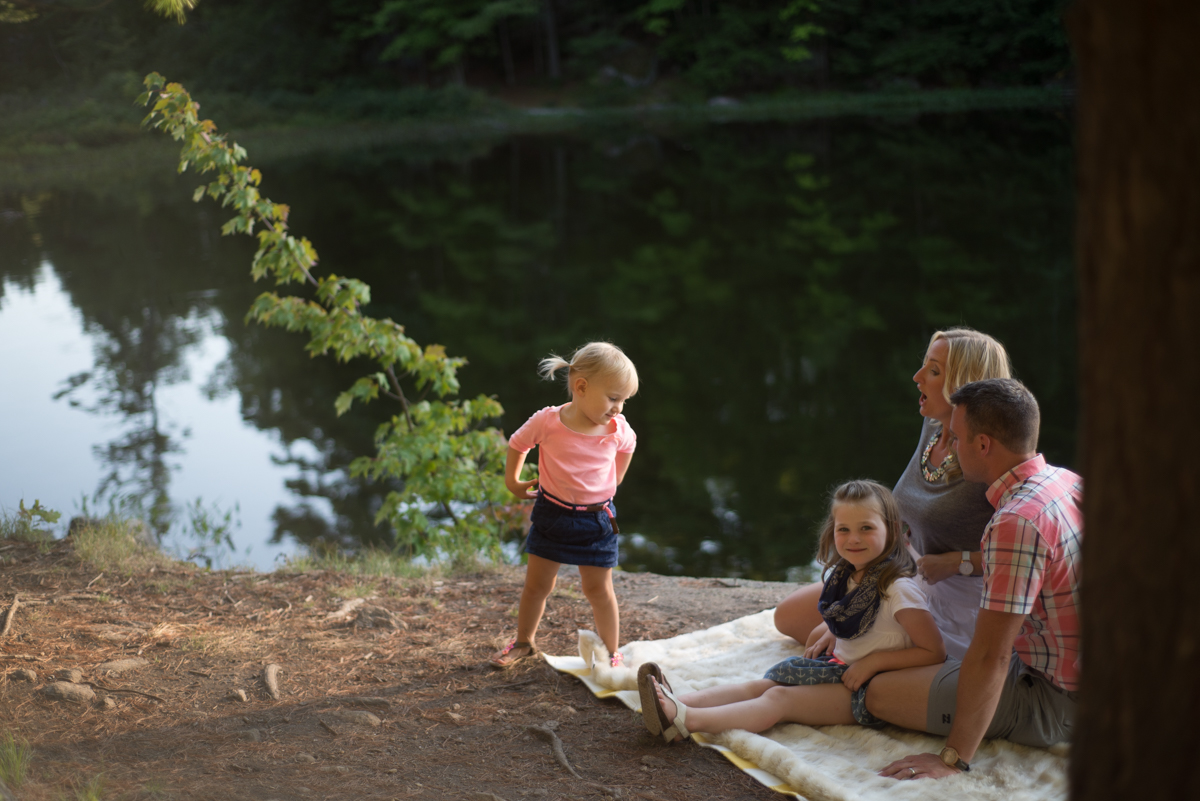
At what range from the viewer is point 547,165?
85.8 feet

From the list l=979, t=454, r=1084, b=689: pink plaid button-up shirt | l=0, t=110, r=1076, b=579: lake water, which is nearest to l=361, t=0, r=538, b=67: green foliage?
l=0, t=110, r=1076, b=579: lake water

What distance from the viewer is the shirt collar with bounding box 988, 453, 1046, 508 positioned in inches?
105

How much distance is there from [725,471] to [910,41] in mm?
34787

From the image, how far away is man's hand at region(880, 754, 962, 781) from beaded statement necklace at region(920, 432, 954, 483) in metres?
0.89

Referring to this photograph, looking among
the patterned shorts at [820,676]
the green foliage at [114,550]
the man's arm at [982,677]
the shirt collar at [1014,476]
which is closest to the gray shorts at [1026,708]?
the man's arm at [982,677]

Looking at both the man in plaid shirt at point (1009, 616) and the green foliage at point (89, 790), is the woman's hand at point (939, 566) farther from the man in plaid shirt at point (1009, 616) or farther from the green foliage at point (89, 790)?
the green foliage at point (89, 790)

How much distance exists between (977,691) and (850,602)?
0.50m

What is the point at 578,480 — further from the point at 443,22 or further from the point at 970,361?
the point at 443,22

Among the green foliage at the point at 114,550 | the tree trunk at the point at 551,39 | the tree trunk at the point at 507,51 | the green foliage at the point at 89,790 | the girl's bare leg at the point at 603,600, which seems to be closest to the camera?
the green foliage at the point at 89,790

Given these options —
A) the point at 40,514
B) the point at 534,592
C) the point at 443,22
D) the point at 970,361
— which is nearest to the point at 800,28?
the point at 443,22

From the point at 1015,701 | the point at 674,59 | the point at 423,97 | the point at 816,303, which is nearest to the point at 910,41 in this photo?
the point at 674,59

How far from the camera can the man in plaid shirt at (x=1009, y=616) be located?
8.25ft

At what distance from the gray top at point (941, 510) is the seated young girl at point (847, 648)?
21 cm

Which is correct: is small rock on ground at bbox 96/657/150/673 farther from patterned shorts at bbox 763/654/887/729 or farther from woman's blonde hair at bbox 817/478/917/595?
woman's blonde hair at bbox 817/478/917/595
